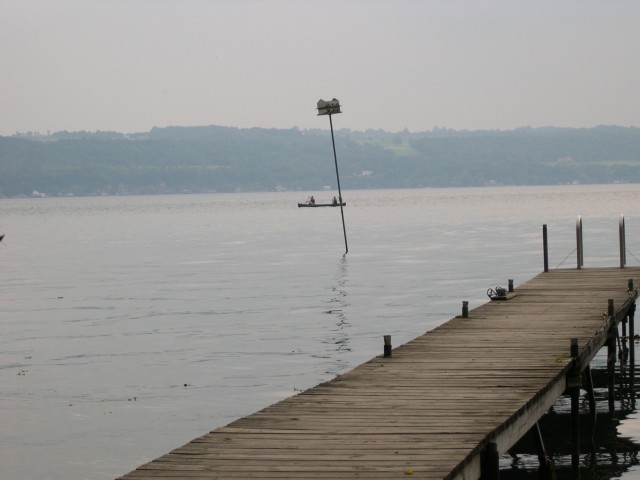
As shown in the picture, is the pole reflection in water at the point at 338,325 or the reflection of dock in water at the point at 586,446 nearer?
the reflection of dock in water at the point at 586,446

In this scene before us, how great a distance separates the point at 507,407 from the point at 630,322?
12989 mm

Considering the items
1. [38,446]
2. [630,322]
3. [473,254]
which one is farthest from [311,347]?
[473,254]

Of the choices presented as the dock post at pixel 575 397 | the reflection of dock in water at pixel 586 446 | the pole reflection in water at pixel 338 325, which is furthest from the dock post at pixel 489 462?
the pole reflection in water at pixel 338 325

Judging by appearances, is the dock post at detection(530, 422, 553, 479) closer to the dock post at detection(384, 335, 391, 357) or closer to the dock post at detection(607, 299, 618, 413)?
the dock post at detection(384, 335, 391, 357)

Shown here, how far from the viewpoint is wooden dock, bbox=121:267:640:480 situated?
1040 cm

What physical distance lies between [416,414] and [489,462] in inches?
55.7

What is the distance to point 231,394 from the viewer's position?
2208cm

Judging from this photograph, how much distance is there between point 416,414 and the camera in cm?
1253

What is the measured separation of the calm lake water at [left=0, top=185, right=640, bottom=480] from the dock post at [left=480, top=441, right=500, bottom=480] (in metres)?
5.40

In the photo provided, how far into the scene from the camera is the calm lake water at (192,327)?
19.3 metres

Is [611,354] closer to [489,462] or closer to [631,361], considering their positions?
[631,361]

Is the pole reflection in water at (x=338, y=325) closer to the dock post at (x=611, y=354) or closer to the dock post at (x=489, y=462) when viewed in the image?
the dock post at (x=611, y=354)

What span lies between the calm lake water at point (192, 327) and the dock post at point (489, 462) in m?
5.40

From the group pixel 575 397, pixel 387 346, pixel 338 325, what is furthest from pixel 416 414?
pixel 338 325
